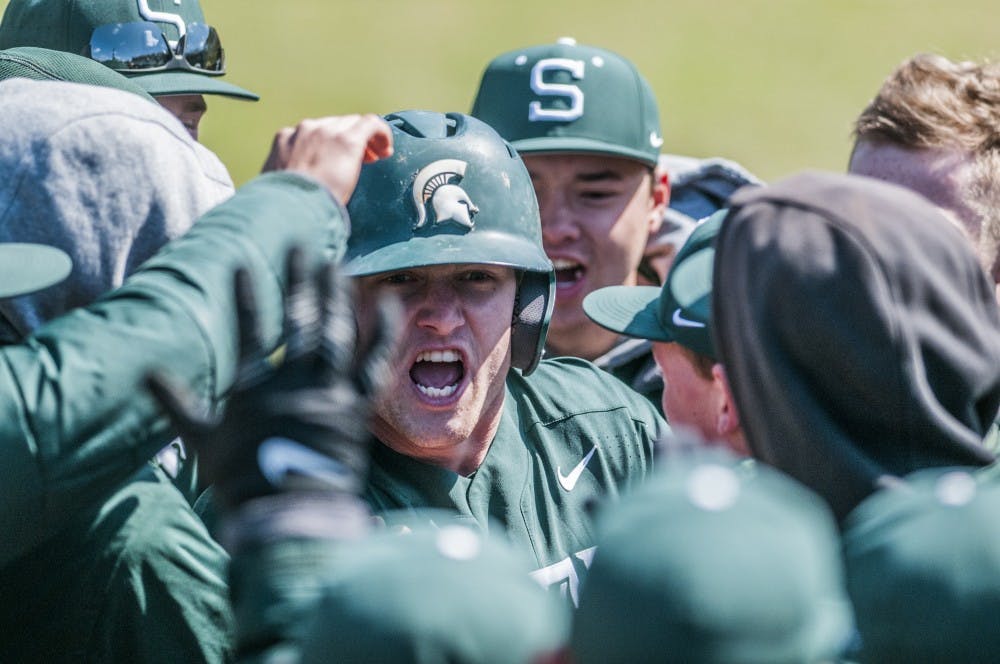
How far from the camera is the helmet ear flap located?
145 inches

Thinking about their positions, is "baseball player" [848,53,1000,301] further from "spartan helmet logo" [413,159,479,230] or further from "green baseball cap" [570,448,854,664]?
"green baseball cap" [570,448,854,664]

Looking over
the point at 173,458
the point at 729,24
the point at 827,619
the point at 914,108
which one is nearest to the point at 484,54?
the point at 729,24

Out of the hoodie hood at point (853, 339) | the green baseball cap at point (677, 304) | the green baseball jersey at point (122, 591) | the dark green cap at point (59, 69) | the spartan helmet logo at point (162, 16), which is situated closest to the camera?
the hoodie hood at point (853, 339)

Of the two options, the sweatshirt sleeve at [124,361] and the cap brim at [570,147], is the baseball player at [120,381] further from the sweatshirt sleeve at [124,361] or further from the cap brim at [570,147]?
the cap brim at [570,147]

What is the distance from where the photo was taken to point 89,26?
4.88 m

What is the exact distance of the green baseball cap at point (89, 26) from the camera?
488 cm

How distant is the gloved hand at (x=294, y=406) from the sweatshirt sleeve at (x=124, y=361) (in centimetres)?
13

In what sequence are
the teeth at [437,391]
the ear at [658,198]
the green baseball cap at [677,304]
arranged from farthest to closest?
the ear at [658,198] → the teeth at [437,391] → the green baseball cap at [677,304]

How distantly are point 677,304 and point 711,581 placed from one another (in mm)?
1787

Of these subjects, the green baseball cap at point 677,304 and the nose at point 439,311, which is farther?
the nose at point 439,311

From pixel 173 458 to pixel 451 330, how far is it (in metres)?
0.85

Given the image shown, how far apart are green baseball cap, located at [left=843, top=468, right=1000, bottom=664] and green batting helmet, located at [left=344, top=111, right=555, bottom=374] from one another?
186 centimetres

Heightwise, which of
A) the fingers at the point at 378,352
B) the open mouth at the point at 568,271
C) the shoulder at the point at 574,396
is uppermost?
the fingers at the point at 378,352

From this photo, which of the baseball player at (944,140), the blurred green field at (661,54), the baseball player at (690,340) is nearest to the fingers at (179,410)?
the baseball player at (690,340)
